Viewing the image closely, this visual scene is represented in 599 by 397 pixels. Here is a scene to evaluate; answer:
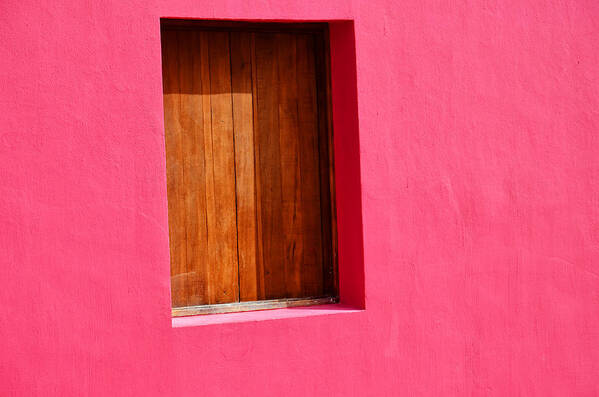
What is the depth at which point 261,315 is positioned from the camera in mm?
4008

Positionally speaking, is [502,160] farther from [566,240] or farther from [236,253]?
[236,253]

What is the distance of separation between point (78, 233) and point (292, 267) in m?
1.36

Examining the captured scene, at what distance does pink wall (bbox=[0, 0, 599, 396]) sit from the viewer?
11.7ft

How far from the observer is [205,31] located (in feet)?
13.6

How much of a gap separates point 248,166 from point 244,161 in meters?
0.04

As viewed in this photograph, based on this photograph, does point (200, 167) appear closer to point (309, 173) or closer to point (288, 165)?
point (288, 165)

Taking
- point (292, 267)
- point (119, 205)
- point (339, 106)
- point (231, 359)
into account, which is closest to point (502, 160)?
point (339, 106)

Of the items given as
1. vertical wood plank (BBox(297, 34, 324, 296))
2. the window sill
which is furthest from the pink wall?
vertical wood plank (BBox(297, 34, 324, 296))

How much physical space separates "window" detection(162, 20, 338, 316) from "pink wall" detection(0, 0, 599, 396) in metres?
0.22

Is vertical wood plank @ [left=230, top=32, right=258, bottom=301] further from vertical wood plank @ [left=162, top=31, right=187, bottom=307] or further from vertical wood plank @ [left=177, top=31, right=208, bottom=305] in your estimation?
vertical wood plank @ [left=162, top=31, right=187, bottom=307]

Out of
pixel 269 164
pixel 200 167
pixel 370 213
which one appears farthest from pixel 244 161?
pixel 370 213

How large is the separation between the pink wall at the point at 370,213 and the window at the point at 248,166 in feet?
0.71

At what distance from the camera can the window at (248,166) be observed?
4.11m

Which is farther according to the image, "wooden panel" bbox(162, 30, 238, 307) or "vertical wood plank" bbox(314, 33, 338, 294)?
"vertical wood plank" bbox(314, 33, 338, 294)
